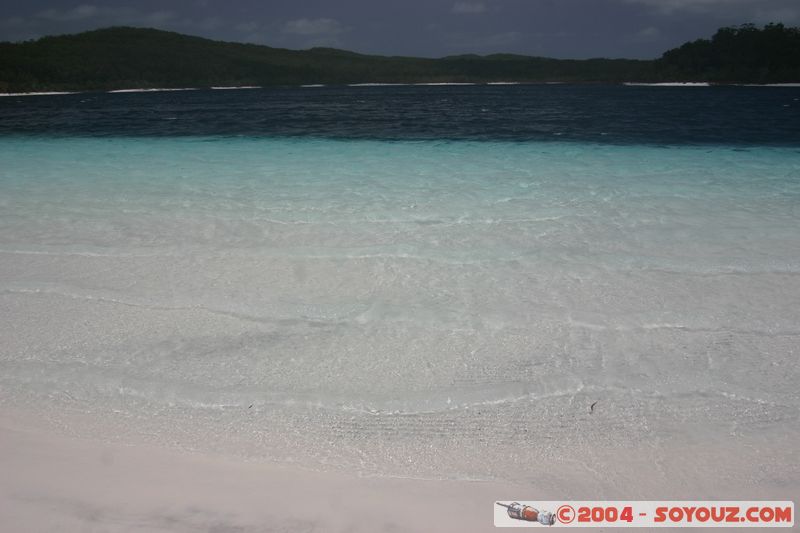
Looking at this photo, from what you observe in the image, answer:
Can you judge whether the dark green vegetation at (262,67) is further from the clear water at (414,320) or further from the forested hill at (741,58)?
the clear water at (414,320)

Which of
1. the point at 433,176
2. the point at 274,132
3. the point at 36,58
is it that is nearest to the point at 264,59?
the point at 36,58

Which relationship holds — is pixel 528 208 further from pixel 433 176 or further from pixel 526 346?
pixel 526 346

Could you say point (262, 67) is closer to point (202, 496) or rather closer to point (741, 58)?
point (741, 58)

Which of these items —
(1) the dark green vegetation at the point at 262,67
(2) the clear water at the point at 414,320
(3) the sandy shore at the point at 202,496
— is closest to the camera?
(3) the sandy shore at the point at 202,496

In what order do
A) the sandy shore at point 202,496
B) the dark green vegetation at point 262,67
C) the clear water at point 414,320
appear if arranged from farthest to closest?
the dark green vegetation at point 262,67
the clear water at point 414,320
the sandy shore at point 202,496

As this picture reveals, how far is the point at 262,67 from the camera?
6895 inches

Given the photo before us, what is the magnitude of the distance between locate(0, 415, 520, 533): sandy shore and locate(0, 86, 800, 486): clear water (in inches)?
5.4

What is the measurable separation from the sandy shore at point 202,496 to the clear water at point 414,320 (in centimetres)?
14

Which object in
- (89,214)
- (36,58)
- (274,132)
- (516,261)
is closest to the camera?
(516,261)

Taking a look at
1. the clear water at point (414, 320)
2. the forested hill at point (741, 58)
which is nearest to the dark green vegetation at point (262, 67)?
the forested hill at point (741, 58)

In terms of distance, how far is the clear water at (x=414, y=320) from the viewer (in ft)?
9.17

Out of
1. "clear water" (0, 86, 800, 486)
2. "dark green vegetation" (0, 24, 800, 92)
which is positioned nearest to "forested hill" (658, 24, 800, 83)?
"dark green vegetation" (0, 24, 800, 92)

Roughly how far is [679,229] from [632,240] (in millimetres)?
895

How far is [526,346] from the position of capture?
3.68m
